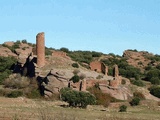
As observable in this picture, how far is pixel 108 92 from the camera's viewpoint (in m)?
47.5

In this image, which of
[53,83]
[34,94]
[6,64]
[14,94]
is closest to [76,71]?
[53,83]

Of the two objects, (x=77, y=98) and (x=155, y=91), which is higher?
(x=155, y=91)

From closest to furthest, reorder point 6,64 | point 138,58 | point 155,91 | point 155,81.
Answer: point 155,91 < point 155,81 < point 6,64 < point 138,58

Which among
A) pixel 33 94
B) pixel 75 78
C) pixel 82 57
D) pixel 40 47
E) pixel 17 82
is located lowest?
pixel 33 94

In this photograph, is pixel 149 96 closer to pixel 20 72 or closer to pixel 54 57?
pixel 54 57

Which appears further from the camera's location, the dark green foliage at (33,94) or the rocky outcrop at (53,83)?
the dark green foliage at (33,94)

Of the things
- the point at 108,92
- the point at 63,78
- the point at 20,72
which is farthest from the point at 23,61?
the point at 108,92

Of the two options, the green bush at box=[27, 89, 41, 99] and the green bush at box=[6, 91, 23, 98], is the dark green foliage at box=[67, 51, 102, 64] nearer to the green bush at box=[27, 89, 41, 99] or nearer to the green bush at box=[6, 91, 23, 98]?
the green bush at box=[27, 89, 41, 99]

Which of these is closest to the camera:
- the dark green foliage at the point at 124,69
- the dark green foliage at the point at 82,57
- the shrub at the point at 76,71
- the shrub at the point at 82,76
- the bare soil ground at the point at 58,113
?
the bare soil ground at the point at 58,113

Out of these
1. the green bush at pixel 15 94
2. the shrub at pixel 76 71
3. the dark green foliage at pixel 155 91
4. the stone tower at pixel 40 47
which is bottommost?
the green bush at pixel 15 94

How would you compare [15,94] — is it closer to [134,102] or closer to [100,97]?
[100,97]

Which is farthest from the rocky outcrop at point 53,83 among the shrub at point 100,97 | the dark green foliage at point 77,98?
the dark green foliage at point 77,98

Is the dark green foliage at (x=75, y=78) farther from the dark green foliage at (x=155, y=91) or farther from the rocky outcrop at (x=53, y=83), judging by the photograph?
the dark green foliage at (x=155, y=91)

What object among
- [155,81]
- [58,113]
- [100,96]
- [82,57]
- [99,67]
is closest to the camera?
[58,113]
